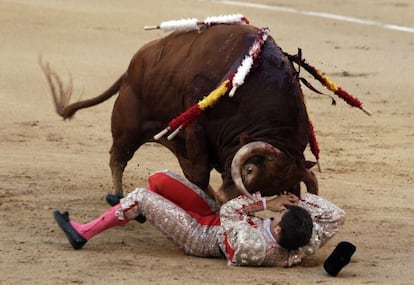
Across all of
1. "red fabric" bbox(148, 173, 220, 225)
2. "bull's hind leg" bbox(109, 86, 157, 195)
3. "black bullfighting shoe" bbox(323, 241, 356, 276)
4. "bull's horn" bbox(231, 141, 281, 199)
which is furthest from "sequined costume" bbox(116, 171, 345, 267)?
"bull's hind leg" bbox(109, 86, 157, 195)

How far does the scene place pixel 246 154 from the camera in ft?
20.5

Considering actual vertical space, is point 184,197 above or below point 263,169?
below

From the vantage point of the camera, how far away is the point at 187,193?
648 centimetres

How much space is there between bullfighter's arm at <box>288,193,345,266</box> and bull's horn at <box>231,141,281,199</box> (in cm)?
30

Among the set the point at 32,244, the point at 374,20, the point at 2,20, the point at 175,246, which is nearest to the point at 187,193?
the point at 175,246

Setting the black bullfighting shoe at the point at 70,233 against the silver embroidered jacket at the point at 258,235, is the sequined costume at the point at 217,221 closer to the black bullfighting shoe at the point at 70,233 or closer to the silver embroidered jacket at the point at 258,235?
the silver embroidered jacket at the point at 258,235

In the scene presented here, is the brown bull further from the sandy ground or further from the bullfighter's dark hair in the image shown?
the sandy ground

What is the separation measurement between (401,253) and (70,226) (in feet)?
5.77

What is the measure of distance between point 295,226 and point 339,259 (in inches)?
10.3

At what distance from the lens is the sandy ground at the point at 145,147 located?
6.07 meters

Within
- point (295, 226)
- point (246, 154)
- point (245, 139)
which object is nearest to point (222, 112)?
point (245, 139)

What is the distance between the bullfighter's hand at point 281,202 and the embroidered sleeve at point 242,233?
0.06 metres

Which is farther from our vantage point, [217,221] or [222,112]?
[222,112]

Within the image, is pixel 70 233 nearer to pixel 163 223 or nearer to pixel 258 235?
pixel 163 223
